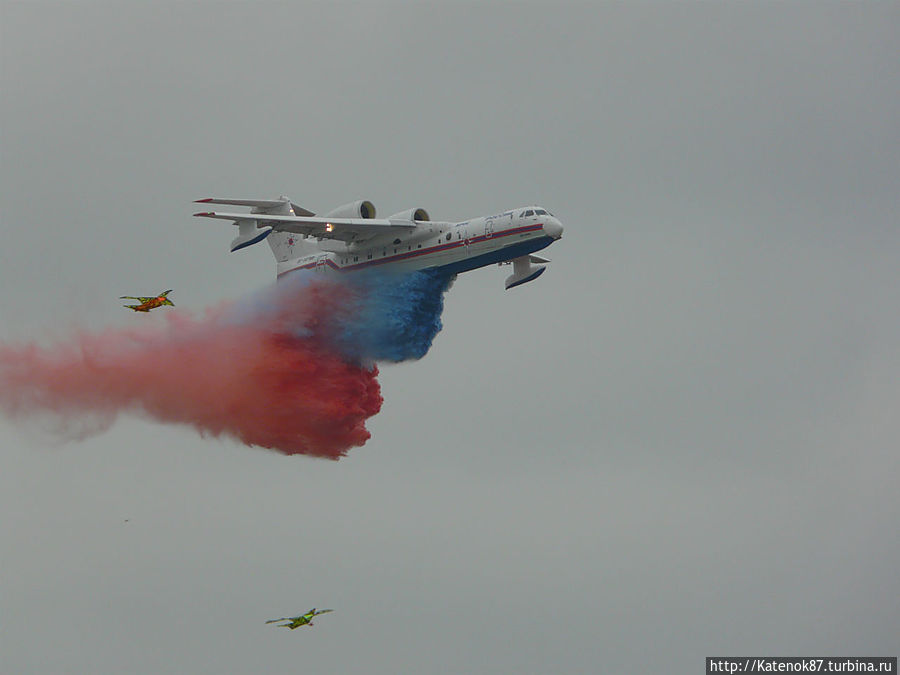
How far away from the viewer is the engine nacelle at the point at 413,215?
139ft

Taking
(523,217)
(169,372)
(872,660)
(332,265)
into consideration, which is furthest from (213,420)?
(872,660)

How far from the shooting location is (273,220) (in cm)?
4144

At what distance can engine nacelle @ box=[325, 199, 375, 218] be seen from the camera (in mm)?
43062

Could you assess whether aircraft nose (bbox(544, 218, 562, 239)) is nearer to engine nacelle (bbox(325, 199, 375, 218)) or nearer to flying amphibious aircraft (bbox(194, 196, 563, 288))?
flying amphibious aircraft (bbox(194, 196, 563, 288))

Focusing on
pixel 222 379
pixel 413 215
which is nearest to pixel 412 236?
pixel 413 215

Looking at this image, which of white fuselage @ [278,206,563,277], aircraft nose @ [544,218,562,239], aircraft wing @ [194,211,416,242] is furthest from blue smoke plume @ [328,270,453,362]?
aircraft nose @ [544,218,562,239]

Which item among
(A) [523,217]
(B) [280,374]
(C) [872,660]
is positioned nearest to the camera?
(A) [523,217]

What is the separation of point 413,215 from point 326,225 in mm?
2573

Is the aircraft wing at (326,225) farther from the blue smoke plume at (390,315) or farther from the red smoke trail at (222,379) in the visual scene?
the red smoke trail at (222,379)

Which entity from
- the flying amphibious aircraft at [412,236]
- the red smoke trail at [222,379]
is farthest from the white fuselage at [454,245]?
the red smoke trail at [222,379]

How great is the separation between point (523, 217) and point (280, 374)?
30.9 feet

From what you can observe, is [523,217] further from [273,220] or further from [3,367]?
[3,367]

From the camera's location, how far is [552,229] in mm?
40031

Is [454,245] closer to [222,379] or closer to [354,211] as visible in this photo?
[354,211]
